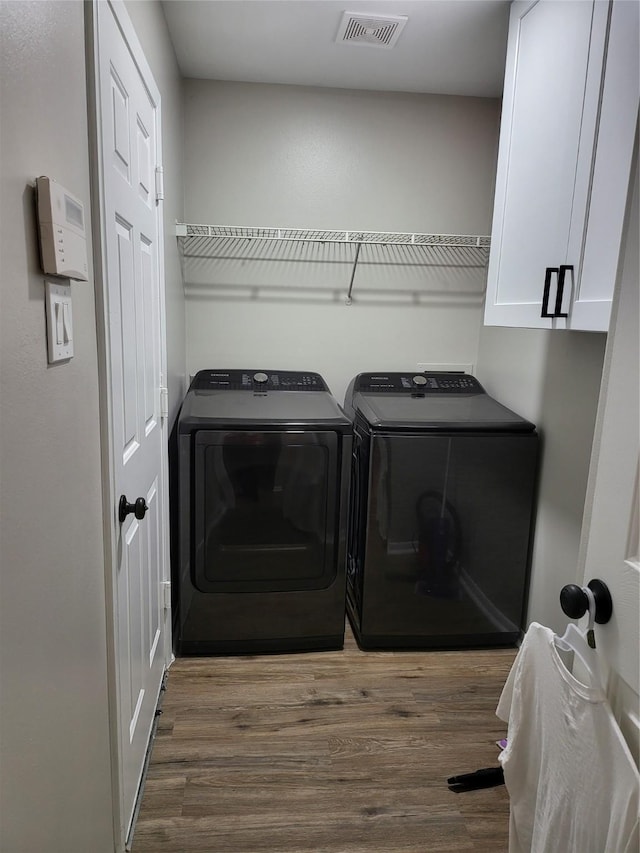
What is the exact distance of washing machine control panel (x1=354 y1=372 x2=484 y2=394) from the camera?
2785mm

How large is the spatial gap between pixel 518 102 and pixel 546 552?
1.69 m

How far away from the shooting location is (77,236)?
0.90 m

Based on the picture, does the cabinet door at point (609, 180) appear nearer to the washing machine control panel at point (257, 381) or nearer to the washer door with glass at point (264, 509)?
the washer door with glass at point (264, 509)

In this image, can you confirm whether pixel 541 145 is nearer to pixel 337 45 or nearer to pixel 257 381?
pixel 337 45

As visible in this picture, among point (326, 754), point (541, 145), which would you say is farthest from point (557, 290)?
point (326, 754)

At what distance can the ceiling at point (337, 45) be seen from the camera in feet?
6.44

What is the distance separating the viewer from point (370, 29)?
2.10 metres

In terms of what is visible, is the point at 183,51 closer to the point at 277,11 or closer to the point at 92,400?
the point at 277,11

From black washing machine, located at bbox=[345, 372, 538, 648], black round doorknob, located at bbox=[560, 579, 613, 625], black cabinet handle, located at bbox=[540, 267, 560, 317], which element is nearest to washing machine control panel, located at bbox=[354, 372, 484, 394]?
black washing machine, located at bbox=[345, 372, 538, 648]

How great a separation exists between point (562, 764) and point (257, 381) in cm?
205

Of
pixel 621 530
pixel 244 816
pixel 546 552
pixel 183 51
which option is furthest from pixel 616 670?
pixel 183 51

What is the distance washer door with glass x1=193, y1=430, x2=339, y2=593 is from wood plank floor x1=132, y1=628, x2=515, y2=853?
38 cm

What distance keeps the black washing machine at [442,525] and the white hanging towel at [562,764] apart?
109 cm

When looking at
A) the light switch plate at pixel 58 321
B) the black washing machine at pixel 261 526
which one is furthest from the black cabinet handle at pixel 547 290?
the light switch plate at pixel 58 321
